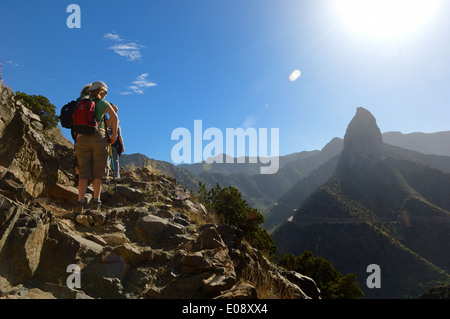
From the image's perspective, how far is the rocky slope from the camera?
3465mm

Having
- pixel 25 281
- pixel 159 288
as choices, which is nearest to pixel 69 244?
pixel 25 281

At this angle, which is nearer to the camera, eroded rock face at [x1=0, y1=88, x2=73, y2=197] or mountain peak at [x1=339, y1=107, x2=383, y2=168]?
eroded rock face at [x1=0, y1=88, x2=73, y2=197]

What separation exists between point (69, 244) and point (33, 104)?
38.6 feet

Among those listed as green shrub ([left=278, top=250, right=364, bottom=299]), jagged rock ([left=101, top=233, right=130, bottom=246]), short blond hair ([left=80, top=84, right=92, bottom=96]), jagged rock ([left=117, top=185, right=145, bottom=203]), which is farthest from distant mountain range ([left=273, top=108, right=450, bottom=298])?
short blond hair ([left=80, top=84, right=92, bottom=96])

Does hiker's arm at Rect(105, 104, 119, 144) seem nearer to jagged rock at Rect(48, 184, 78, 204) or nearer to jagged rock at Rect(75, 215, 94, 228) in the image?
jagged rock at Rect(75, 215, 94, 228)

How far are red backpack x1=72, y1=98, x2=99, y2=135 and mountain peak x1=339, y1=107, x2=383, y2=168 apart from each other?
145752 mm

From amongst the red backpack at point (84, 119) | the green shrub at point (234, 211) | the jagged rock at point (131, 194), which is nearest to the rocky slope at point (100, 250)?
the jagged rock at point (131, 194)

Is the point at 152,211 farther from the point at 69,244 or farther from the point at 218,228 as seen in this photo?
the point at 69,244

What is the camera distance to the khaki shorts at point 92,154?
5152 millimetres

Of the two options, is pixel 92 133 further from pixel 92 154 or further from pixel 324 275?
pixel 324 275

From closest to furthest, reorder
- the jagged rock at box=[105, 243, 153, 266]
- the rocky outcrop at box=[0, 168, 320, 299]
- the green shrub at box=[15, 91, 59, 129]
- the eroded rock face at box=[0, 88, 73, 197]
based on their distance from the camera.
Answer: the rocky outcrop at box=[0, 168, 320, 299], the jagged rock at box=[105, 243, 153, 266], the eroded rock face at box=[0, 88, 73, 197], the green shrub at box=[15, 91, 59, 129]

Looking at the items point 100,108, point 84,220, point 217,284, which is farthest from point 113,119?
point 217,284

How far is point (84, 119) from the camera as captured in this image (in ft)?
16.4

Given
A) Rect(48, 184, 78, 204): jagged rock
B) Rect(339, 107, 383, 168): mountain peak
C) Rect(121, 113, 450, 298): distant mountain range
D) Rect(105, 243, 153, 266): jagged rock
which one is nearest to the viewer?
Rect(105, 243, 153, 266): jagged rock
